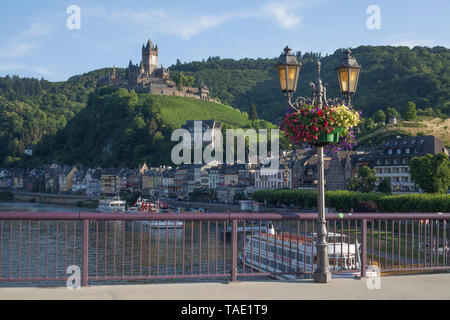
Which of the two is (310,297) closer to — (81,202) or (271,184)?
(271,184)

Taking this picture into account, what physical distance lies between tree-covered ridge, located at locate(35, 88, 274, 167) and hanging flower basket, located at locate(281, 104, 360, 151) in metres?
141

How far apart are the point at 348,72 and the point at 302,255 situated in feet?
86.0

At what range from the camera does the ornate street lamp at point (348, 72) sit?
37.3ft

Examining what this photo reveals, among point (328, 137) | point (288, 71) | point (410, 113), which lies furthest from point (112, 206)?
point (328, 137)

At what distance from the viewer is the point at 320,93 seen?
11.0 m

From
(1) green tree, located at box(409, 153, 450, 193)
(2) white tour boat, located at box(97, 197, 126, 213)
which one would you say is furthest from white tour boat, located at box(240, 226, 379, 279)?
(2) white tour boat, located at box(97, 197, 126, 213)

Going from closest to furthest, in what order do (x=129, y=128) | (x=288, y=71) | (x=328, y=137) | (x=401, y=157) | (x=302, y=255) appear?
(x=328, y=137) < (x=288, y=71) < (x=302, y=255) < (x=401, y=157) < (x=129, y=128)

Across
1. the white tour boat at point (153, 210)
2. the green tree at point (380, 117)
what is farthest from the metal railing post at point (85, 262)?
the green tree at point (380, 117)

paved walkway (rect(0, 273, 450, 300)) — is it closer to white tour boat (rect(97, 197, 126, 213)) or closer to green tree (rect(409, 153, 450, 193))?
green tree (rect(409, 153, 450, 193))

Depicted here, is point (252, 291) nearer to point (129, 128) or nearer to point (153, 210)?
point (153, 210)

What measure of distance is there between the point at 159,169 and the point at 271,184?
4086 cm

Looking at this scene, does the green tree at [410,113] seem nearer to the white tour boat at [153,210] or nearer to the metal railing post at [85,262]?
the white tour boat at [153,210]

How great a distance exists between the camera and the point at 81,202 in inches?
4823
